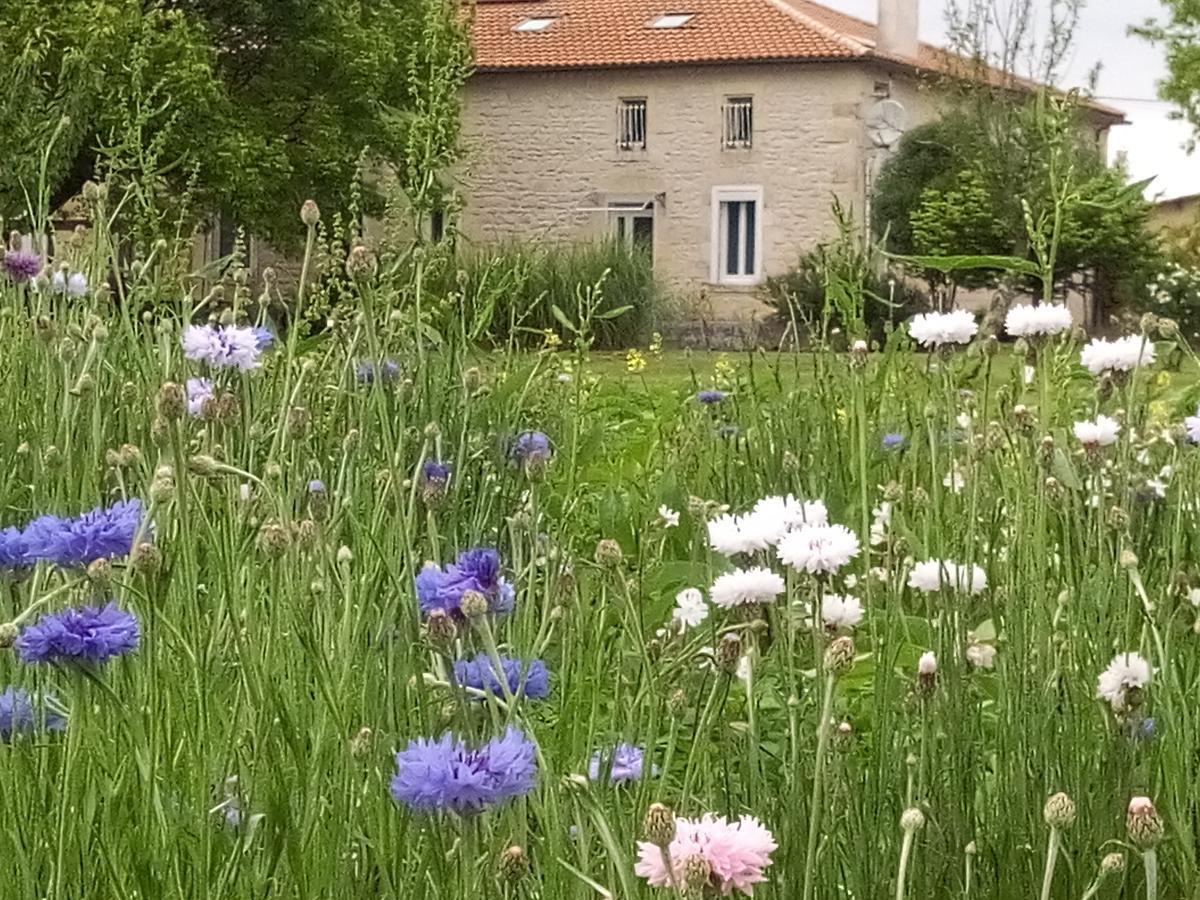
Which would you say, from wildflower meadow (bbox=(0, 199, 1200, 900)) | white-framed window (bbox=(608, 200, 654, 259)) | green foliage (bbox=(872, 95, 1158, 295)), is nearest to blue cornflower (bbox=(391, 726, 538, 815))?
wildflower meadow (bbox=(0, 199, 1200, 900))

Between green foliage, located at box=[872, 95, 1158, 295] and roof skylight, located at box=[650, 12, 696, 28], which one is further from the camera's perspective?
roof skylight, located at box=[650, 12, 696, 28]

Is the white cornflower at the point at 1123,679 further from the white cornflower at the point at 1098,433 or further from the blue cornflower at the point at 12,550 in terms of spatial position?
the blue cornflower at the point at 12,550

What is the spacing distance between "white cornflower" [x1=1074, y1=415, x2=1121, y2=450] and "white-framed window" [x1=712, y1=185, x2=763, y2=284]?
61.0ft

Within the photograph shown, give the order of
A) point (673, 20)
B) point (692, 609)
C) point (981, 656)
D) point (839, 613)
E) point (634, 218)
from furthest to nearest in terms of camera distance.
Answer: point (673, 20), point (634, 218), point (692, 609), point (981, 656), point (839, 613)

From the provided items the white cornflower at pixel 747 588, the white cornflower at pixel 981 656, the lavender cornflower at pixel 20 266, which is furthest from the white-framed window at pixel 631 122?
the white cornflower at pixel 747 588

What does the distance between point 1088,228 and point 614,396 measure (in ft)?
44.7

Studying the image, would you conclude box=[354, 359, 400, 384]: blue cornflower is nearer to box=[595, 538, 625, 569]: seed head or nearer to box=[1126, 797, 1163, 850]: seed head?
box=[595, 538, 625, 569]: seed head

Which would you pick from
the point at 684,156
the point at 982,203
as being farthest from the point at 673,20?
the point at 982,203

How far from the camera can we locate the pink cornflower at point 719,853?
2.48 feet

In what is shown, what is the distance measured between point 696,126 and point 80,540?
20087 millimetres

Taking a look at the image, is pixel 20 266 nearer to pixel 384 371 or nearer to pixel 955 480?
pixel 384 371

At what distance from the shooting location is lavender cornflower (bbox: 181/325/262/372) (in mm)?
1891

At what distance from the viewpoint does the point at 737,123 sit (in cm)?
2048

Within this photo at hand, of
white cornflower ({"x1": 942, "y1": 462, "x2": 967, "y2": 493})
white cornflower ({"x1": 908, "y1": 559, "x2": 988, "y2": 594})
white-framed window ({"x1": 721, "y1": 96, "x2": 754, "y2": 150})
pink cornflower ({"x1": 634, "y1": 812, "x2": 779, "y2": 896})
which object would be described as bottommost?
white cornflower ({"x1": 942, "y1": 462, "x2": 967, "y2": 493})
